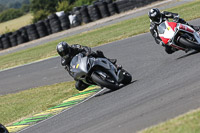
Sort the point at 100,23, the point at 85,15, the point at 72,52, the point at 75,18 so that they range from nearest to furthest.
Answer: the point at 72,52
the point at 100,23
the point at 85,15
the point at 75,18

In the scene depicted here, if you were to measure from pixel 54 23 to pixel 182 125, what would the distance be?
28.5 meters

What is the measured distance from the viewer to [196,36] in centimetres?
1110

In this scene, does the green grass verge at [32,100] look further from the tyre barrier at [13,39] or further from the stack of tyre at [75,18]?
the tyre barrier at [13,39]

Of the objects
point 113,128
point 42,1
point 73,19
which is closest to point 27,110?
point 113,128

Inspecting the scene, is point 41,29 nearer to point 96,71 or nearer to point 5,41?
point 5,41

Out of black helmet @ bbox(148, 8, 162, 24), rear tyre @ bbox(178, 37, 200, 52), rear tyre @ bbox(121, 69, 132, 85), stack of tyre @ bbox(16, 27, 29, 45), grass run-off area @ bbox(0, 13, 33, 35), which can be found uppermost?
black helmet @ bbox(148, 8, 162, 24)

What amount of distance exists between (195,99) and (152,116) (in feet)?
2.52

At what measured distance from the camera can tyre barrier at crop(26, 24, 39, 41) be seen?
33.8m

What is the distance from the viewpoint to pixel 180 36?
11.2 m

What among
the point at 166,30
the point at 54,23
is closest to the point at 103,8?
the point at 54,23

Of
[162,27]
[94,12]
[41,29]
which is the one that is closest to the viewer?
[162,27]

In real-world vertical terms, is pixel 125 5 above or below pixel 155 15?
below

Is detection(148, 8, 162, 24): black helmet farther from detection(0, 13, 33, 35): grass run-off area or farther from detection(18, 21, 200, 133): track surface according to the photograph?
detection(0, 13, 33, 35): grass run-off area

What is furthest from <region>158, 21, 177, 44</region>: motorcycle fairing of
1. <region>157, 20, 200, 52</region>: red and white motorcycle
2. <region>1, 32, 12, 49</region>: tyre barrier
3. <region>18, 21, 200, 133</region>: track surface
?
<region>1, 32, 12, 49</region>: tyre barrier
